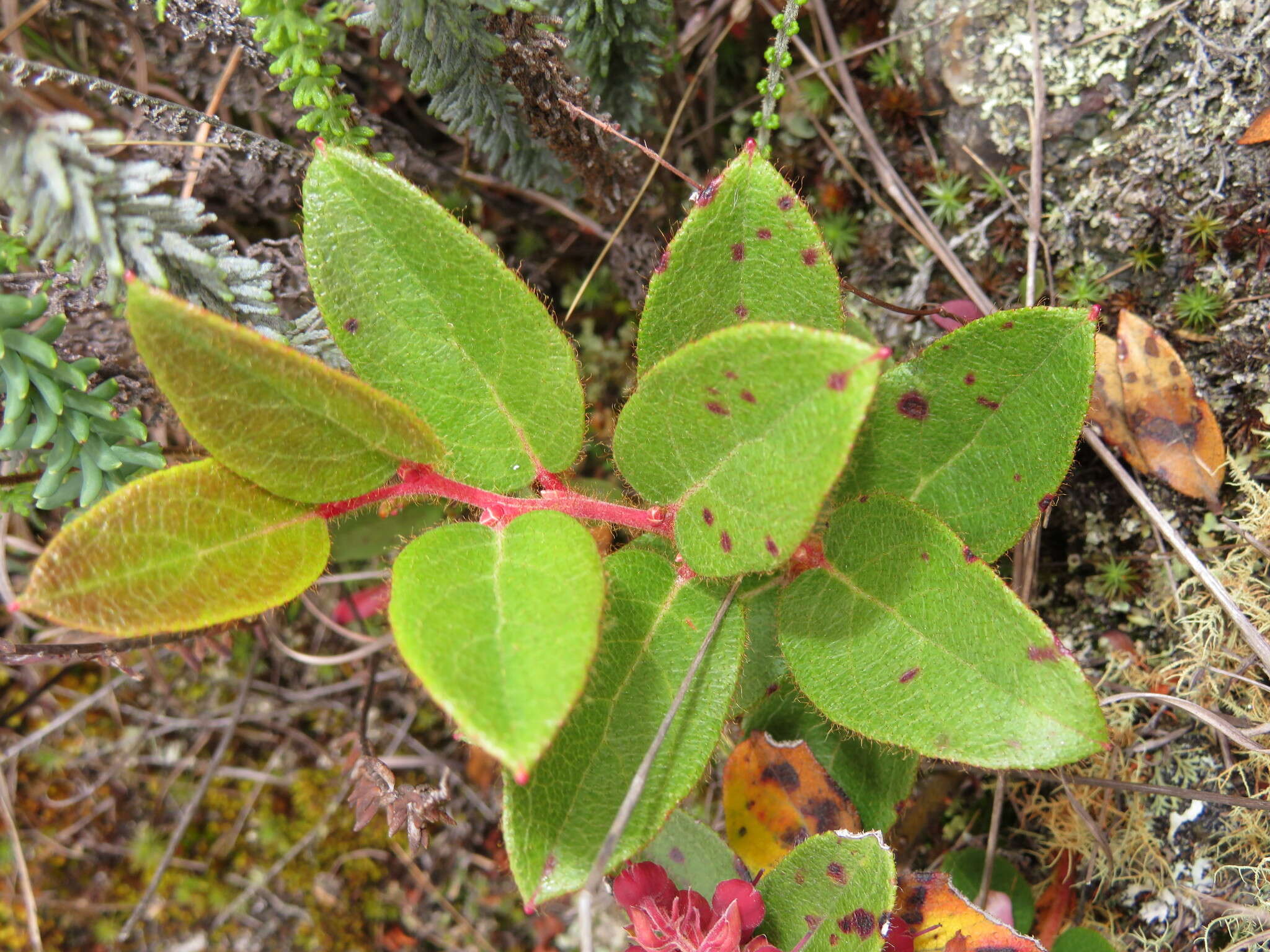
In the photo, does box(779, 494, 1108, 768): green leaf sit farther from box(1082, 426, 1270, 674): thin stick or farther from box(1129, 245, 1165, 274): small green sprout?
box(1129, 245, 1165, 274): small green sprout

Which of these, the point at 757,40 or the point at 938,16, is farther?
the point at 757,40

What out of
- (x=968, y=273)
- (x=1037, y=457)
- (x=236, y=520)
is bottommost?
(x=236, y=520)

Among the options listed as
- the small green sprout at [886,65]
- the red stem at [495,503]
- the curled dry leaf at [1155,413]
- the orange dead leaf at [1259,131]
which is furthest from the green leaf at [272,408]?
the orange dead leaf at [1259,131]

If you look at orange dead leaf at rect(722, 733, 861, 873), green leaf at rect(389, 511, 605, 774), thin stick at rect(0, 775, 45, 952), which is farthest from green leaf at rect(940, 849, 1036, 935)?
thin stick at rect(0, 775, 45, 952)

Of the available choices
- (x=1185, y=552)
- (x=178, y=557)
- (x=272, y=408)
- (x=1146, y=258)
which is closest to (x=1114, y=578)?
(x=1185, y=552)

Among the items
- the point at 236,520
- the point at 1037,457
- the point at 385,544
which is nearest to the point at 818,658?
the point at 1037,457

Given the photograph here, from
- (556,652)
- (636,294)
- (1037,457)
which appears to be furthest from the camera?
(636,294)

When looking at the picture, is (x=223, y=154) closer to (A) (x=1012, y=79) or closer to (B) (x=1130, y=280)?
(A) (x=1012, y=79)

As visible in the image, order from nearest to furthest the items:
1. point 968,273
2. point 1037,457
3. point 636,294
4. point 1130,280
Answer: point 1037,457 < point 1130,280 < point 968,273 < point 636,294
